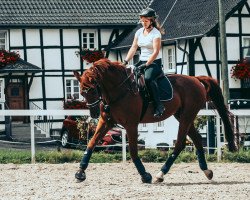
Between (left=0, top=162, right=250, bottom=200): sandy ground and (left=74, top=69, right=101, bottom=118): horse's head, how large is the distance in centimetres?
107

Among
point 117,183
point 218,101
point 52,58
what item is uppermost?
point 52,58

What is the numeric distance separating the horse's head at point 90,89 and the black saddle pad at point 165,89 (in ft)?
3.36

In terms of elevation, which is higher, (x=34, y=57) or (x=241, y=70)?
(x=34, y=57)

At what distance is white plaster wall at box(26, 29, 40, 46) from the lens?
129ft

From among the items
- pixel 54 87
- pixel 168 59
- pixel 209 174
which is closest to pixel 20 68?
pixel 54 87

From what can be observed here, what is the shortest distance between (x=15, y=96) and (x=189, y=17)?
9.06m

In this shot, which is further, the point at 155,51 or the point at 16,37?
the point at 16,37

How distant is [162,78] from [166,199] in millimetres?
2961

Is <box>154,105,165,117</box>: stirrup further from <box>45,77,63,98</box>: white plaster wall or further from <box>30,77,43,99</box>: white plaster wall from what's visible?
<box>45,77,63,98</box>: white plaster wall

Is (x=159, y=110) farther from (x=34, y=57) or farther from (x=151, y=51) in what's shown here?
(x=34, y=57)

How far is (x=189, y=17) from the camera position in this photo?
119ft

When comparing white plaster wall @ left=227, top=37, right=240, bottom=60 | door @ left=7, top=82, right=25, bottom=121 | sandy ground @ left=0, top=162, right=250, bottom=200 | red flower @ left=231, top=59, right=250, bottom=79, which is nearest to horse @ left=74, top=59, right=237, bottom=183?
sandy ground @ left=0, top=162, right=250, bottom=200

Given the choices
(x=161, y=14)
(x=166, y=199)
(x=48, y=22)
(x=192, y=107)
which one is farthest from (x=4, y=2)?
(x=166, y=199)

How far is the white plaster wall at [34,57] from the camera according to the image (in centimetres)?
3947
